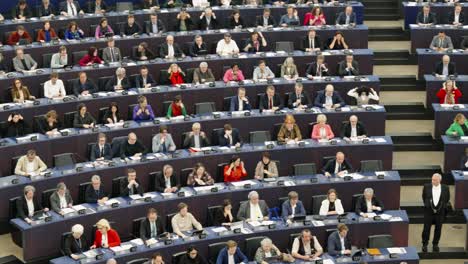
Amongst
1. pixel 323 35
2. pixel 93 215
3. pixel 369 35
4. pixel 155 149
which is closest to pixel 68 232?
pixel 93 215

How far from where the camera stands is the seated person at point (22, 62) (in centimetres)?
2230

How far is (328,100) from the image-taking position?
21.7 meters

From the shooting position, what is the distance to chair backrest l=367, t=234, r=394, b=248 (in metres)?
18.2

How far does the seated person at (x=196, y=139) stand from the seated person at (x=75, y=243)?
3.29 metres

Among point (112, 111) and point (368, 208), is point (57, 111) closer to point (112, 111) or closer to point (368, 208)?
point (112, 111)

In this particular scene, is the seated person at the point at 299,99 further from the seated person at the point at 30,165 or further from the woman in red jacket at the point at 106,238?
the woman in red jacket at the point at 106,238

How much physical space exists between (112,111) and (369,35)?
7226 mm

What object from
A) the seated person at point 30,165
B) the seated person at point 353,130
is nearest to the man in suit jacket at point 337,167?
the seated person at point 353,130

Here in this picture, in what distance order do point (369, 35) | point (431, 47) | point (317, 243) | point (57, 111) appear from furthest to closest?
point (369, 35) → point (431, 47) → point (57, 111) → point (317, 243)

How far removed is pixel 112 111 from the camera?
2083 centimetres

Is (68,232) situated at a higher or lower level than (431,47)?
lower

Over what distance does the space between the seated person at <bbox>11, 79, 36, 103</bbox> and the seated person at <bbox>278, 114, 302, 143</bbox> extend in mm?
4572

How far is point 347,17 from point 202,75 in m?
3.95

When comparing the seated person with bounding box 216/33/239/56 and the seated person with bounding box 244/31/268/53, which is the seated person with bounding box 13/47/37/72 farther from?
the seated person with bounding box 244/31/268/53
